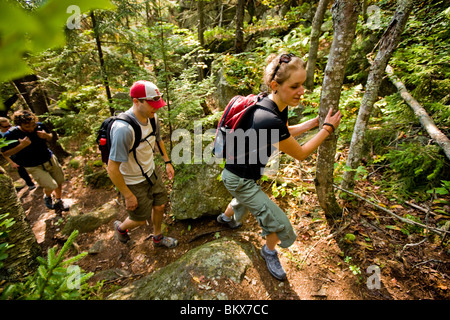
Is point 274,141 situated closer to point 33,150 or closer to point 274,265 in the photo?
point 274,265

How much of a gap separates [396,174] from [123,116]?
5.20m

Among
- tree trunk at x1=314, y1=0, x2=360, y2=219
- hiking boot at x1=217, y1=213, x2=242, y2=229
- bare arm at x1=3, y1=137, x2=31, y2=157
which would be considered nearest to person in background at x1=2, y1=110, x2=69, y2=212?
bare arm at x1=3, y1=137, x2=31, y2=157

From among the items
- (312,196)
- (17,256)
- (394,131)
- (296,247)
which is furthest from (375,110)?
(17,256)

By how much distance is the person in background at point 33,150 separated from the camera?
15.4ft

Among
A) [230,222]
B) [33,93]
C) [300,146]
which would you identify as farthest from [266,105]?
[33,93]

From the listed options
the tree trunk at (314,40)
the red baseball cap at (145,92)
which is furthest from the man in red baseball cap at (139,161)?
the tree trunk at (314,40)

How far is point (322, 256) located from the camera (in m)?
3.12

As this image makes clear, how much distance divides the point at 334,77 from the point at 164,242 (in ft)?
14.6

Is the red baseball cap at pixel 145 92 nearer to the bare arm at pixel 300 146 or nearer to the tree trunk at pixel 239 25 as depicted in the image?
the bare arm at pixel 300 146

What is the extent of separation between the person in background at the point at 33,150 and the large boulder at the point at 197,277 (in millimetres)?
4640

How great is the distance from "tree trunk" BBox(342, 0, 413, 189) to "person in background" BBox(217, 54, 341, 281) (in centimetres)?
105

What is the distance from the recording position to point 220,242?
11.3 ft

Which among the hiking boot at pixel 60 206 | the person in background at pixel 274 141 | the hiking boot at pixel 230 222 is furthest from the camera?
the hiking boot at pixel 60 206

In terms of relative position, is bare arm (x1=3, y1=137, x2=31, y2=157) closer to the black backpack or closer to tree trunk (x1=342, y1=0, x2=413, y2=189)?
the black backpack
